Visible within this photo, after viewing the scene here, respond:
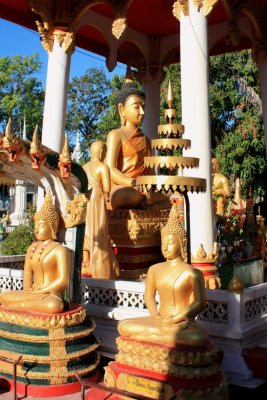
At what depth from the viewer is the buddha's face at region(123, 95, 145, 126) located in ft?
A: 28.1

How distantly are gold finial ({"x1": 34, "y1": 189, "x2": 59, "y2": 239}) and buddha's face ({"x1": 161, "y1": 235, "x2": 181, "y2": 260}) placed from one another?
1340 mm

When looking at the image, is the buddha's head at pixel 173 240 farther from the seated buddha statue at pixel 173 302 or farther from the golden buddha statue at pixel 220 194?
the golden buddha statue at pixel 220 194

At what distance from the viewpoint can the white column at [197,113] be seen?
807cm

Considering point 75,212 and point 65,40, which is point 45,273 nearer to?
point 75,212

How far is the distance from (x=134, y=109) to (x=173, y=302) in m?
4.90

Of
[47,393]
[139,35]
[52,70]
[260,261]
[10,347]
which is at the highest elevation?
[139,35]

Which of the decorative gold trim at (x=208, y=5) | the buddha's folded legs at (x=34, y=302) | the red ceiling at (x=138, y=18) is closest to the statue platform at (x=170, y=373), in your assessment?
the buddha's folded legs at (x=34, y=302)

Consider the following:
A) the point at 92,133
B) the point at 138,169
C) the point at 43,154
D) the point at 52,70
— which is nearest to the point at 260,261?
the point at 138,169

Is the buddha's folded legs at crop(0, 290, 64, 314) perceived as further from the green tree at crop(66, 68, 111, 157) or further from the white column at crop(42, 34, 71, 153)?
the green tree at crop(66, 68, 111, 157)

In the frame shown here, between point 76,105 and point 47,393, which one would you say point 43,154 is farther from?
point 76,105

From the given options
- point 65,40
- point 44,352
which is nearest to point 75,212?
point 44,352

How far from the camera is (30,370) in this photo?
4.68 meters

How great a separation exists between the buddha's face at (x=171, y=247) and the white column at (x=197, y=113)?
3.48 m

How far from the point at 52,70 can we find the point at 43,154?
6.33m
